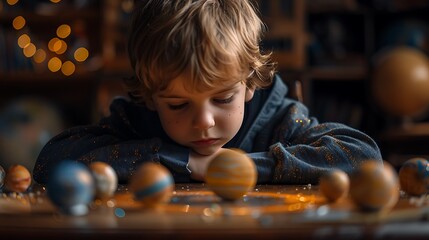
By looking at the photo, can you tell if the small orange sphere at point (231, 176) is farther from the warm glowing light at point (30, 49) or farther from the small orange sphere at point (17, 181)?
the warm glowing light at point (30, 49)

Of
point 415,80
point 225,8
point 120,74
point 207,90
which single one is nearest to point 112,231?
point 207,90

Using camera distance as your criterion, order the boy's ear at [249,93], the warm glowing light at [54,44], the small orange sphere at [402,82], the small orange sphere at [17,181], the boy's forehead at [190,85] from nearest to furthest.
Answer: the small orange sphere at [17,181] < the boy's forehead at [190,85] < the boy's ear at [249,93] < the small orange sphere at [402,82] < the warm glowing light at [54,44]

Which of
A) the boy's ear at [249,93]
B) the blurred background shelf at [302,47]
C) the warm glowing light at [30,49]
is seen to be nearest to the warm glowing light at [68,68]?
the blurred background shelf at [302,47]

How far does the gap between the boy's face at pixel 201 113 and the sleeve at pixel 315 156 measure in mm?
68

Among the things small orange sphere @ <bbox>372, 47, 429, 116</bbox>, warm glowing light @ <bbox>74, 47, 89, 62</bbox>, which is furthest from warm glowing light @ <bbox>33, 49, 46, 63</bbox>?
small orange sphere @ <bbox>372, 47, 429, 116</bbox>

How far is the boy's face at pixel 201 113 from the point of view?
1.11 meters

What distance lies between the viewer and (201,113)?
1.10 meters

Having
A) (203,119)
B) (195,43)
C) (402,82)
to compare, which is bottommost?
(402,82)

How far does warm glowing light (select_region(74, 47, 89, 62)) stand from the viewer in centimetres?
364

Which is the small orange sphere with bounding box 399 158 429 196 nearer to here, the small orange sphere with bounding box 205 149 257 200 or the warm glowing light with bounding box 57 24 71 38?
the small orange sphere with bounding box 205 149 257 200

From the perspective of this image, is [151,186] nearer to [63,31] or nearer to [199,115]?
[199,115]

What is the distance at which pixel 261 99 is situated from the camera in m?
1.43

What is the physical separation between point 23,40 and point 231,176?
303 centimetres

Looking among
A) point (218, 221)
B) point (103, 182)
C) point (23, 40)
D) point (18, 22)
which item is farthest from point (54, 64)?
point (218, 221)
